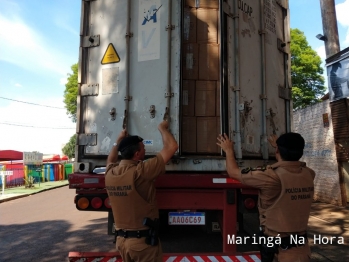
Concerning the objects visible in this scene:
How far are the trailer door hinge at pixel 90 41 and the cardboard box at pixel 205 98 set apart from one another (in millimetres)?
1341

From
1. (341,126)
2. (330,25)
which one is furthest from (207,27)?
(341,126)

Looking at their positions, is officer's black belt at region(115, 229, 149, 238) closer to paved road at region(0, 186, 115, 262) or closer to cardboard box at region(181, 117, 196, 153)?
cardboard box at region(181, 117, 196, 153)

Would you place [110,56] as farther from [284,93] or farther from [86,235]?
[86,235]

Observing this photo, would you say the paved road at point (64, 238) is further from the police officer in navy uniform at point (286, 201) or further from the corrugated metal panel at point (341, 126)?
the corrugated metal panel at point (341, 126)

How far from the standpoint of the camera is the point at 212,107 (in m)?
3.66

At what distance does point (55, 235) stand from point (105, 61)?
399cm

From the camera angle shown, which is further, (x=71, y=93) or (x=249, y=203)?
(x=71, y=93)

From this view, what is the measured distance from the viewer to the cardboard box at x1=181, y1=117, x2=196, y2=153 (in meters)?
3.63

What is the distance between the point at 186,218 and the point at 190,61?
176 cm

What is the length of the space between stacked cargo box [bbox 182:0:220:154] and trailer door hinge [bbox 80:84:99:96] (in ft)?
3.44

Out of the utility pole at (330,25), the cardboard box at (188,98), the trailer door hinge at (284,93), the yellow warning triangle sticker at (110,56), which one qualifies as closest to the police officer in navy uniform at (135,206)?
the cardboard box at (188,98)

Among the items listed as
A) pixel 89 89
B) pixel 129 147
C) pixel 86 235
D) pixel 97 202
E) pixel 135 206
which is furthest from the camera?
pixel 86 235

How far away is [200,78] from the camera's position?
12.2ft

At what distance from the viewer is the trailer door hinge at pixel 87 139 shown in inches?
148
